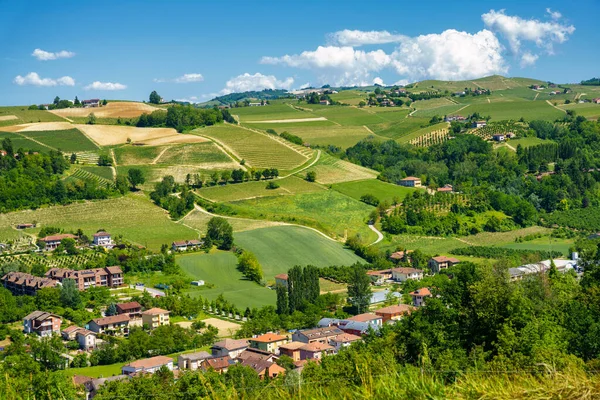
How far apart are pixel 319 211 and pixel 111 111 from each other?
1449 inches

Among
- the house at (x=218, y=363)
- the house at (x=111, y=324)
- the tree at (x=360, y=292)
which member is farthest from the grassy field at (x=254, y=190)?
the house at (x=218, y=363)

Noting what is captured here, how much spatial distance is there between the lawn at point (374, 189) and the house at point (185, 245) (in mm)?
15788

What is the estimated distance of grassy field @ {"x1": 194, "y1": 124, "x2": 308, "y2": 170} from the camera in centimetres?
6272

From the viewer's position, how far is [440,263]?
41.7 metres

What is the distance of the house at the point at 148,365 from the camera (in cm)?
2459

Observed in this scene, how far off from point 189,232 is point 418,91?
274ft

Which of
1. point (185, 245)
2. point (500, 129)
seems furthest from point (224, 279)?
point (500, 129)

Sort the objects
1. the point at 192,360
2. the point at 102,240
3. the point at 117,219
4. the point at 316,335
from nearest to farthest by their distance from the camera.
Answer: the point at 192,360, the point at 316,335, the point at 102,240, the point at 117,219

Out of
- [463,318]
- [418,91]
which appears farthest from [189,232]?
[418,91]

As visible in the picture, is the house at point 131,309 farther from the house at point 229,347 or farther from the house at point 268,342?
the house at point 268,342

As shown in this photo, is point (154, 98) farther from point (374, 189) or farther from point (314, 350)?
point (314, 350)

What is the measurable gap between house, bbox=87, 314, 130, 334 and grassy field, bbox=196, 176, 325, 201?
21.5 meters

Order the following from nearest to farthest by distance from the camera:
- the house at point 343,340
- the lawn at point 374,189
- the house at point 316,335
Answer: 1. the house at point 343,340
2. the house at point 316,335
3. the lawn at point 374,189

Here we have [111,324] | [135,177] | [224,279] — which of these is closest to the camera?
[111,324]
